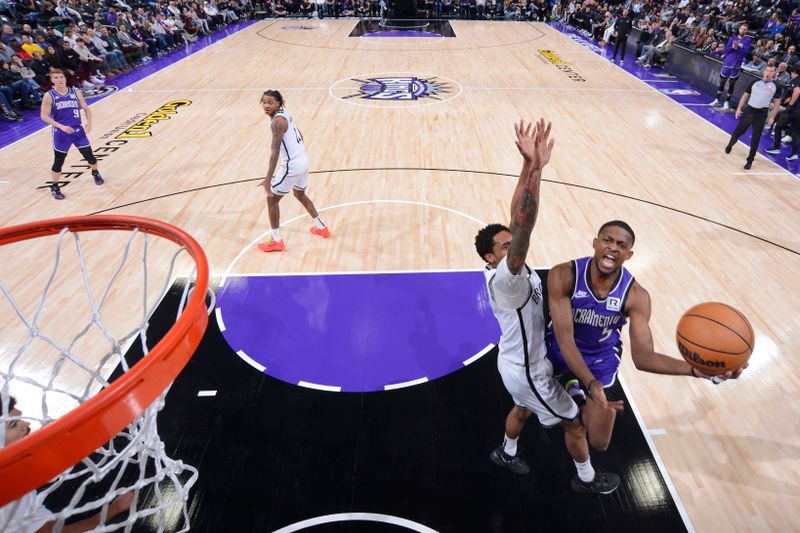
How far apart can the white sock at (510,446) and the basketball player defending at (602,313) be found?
602 mm

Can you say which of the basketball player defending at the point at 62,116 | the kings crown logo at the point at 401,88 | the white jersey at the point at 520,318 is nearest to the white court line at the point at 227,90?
the kings crown logo at the point at 401,88

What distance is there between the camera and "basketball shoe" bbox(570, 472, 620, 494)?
121 inches

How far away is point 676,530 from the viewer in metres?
2.91

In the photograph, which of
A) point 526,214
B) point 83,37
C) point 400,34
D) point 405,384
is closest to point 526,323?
point 526,214

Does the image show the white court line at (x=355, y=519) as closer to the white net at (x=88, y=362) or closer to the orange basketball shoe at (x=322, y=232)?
the white net at (x=88, y=362)

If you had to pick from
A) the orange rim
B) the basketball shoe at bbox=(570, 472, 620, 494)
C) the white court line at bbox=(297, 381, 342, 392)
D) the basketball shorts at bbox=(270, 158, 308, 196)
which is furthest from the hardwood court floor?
the orange rim

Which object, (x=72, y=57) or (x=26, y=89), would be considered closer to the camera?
(x=26, y=89)

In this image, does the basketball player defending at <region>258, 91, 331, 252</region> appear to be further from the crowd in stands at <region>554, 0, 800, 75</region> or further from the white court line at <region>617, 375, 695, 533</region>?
the crowd in stands at <region>554, 0, 800, 75</region>

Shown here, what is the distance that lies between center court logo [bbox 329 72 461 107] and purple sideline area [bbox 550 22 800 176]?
4982mm

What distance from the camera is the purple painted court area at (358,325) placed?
13.1 feet

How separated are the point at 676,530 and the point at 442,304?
2473mm

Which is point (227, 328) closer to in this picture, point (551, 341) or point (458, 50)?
point (551, 341)

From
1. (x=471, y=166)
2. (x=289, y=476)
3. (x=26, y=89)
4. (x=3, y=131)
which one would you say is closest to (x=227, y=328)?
(x=289, y=476)

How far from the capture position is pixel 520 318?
8.54 feet
